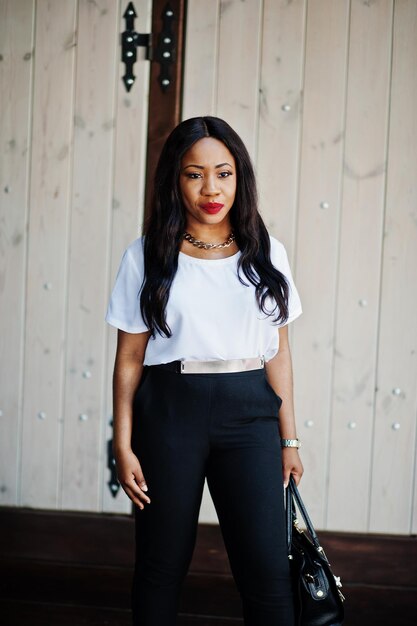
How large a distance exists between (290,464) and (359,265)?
90 cm

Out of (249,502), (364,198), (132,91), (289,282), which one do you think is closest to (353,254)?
(364,198)

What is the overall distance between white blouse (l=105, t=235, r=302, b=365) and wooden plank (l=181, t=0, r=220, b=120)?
34.7 inches

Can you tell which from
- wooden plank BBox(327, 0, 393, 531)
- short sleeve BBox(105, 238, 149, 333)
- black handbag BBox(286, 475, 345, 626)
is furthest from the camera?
wooden plank BBox(327, 0, 393, 531)

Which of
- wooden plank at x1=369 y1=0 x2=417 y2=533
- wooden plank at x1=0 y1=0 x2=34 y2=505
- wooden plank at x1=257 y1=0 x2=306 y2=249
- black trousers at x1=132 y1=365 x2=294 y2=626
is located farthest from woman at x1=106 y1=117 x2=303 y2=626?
wooden plank at x1=0 y1=0 x2=34 y2=505

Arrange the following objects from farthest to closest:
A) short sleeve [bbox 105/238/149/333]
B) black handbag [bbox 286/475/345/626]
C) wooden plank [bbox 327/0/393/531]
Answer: wooden plank [bbox 327/0/393/531] < short sleeve [bbox 105/238/149/333] < black handbag [bbox 286/475/345/626]

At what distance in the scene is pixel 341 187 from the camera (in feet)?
8.43

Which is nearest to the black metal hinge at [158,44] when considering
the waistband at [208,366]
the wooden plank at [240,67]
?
the wooden plank at [240,67]

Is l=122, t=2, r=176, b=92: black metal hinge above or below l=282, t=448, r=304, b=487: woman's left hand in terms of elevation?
above

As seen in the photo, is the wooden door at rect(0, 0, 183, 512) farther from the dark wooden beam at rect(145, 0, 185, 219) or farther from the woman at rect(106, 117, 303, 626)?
the woman at rect(106, 117, 303, 626)

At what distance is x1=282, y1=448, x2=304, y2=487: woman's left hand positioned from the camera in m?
1.93

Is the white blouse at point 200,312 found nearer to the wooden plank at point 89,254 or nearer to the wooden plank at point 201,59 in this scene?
the wooden plank at point 89,254

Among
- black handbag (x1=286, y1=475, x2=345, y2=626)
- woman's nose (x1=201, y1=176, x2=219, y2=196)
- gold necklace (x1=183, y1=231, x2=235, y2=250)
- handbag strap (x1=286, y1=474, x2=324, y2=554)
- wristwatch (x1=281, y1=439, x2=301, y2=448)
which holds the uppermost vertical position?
woman's nose (x1=201, y1=176, x2=219, y2=196)

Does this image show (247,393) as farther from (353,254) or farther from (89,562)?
(89,562)

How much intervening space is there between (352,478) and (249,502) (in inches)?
36.6
